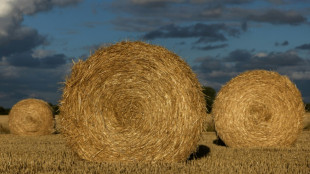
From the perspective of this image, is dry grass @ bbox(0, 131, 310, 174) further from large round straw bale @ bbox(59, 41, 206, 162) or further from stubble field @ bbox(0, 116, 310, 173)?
large round straw bale @ bbox(59, 41, 206, 162)

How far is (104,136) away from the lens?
8.91 meters

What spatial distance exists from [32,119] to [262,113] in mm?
10665

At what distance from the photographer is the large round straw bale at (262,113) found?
41.8ft

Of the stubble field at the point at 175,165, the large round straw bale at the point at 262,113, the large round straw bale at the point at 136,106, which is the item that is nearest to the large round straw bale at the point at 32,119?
the large round straw bale at the point at 262,113

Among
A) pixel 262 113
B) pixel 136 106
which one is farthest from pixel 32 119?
pixel 136 106

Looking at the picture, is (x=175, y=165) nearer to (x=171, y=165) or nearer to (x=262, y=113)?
(x=171, y=165)

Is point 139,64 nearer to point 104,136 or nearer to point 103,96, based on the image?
point 103,96

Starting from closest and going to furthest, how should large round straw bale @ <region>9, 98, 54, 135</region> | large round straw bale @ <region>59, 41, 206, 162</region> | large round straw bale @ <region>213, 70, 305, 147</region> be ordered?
large round straw bale @ <region>59, 41, 206, 162</region>, large round straw bale @ <region>213, 70, 305, 147</region>, large round straw bale @ <region>9, 98, 54, 135</region>

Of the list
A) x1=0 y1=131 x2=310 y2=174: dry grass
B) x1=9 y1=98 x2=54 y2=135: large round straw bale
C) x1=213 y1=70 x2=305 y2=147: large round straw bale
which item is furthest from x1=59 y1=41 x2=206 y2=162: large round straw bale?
x1=9 y1=98 x2=54 y2=135: large round straw bale

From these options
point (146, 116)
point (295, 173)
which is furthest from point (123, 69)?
point (295, 173)

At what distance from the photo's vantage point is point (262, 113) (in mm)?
12789

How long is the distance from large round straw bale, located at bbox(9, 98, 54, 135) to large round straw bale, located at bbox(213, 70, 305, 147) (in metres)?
9.18

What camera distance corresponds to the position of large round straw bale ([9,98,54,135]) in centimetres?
1906

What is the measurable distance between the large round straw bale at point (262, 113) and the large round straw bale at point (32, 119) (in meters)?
9.18
